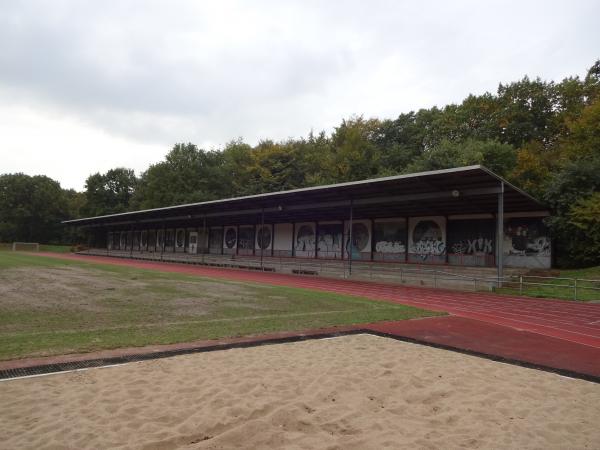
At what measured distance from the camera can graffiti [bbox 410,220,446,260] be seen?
27.1 metres

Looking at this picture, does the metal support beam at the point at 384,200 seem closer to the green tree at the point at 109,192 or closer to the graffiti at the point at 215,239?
the graffiti at the point at 215,239

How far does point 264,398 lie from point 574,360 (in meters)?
5.68

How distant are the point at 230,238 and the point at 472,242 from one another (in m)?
24.2

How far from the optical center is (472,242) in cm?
2572

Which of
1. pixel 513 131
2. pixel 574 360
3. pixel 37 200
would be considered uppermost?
pixel 513 131

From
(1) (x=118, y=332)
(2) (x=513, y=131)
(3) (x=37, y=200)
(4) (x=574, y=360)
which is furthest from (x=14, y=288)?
(3) (x=37, y=200)

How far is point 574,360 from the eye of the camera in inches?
288

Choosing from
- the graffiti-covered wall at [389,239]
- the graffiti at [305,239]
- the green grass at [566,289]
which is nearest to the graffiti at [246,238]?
the graffiti at [305,239]

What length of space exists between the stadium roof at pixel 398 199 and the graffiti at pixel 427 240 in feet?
2.70

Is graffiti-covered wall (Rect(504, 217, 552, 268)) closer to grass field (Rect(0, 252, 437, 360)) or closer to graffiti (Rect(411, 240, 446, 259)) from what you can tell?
graffiti (Rect(411, 240, 446, 259))

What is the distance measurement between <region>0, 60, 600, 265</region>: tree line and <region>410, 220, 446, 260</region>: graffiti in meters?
5.66

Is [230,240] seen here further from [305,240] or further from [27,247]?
[27,247]

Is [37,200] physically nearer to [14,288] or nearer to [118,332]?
[14,288]

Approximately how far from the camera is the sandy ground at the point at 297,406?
367cm
